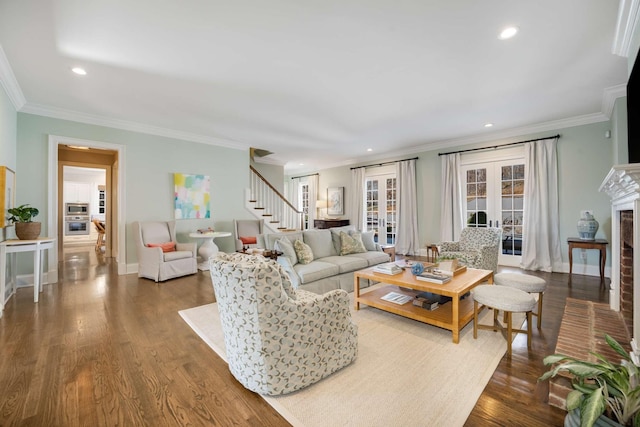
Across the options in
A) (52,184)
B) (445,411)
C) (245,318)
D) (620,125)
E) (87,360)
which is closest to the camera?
(445,411)

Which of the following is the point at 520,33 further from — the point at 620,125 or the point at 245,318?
the point at 245,318

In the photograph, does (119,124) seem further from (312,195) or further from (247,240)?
(312,195)

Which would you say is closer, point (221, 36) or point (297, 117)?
point (221, 36)

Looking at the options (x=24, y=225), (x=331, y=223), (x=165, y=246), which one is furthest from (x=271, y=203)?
(x=24, y=225)

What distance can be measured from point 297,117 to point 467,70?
2.64 metres

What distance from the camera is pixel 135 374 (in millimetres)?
2023

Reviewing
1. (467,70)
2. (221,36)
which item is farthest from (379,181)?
(221,36)

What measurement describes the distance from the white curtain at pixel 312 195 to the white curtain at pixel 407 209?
3324 mm

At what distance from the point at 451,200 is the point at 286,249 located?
14.4 ft

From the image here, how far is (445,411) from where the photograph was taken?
165 centimetres

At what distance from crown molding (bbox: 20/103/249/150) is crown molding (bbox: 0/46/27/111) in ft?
0.77

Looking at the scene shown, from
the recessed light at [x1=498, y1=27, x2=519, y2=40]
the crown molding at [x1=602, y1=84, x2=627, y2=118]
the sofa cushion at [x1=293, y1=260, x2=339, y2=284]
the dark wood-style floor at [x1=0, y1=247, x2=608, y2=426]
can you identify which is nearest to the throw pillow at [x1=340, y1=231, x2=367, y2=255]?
the sofa cushion at [x1=293, y1=260, x2=339, y2=284]

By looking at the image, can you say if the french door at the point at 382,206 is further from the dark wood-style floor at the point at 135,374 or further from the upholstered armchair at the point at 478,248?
the dark wood-style floor at the point at 135,374

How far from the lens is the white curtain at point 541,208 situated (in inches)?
199
